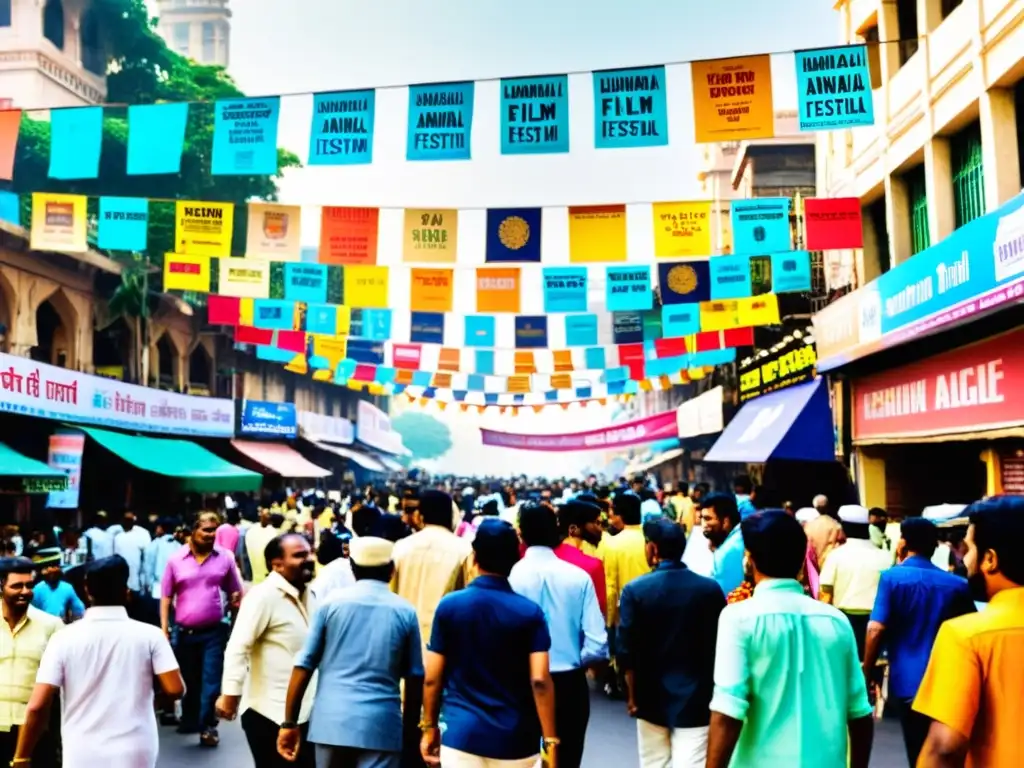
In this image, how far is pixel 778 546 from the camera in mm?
3668

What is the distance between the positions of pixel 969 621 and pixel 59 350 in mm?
25435

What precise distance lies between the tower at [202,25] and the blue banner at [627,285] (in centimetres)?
10399

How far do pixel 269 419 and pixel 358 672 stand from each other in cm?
3039

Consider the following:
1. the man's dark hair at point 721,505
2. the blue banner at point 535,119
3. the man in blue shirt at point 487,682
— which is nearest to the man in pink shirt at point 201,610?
the man's dark hair at point 721,505

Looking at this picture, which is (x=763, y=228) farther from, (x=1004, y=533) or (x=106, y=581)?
(x=1004, y=533)

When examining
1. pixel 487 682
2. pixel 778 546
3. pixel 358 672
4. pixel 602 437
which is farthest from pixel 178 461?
pixel 778 546

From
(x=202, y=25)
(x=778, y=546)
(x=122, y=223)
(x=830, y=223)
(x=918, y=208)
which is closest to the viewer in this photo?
(x=778, y=546)

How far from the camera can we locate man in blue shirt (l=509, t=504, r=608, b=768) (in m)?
5.88

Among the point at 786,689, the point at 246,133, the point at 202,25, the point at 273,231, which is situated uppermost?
the point at 202,25

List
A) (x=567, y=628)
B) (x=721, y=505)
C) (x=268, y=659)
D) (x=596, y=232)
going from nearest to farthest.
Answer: (x=268, y=659) < (x=567, y=628) < (x=721, y=505) < (x=596, y=232)

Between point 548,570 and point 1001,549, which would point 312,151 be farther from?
point 1001,549

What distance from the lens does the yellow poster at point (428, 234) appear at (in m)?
15.1

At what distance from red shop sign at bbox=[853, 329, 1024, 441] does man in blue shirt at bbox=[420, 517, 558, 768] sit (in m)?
8.64

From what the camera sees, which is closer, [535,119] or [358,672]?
[358,672]
